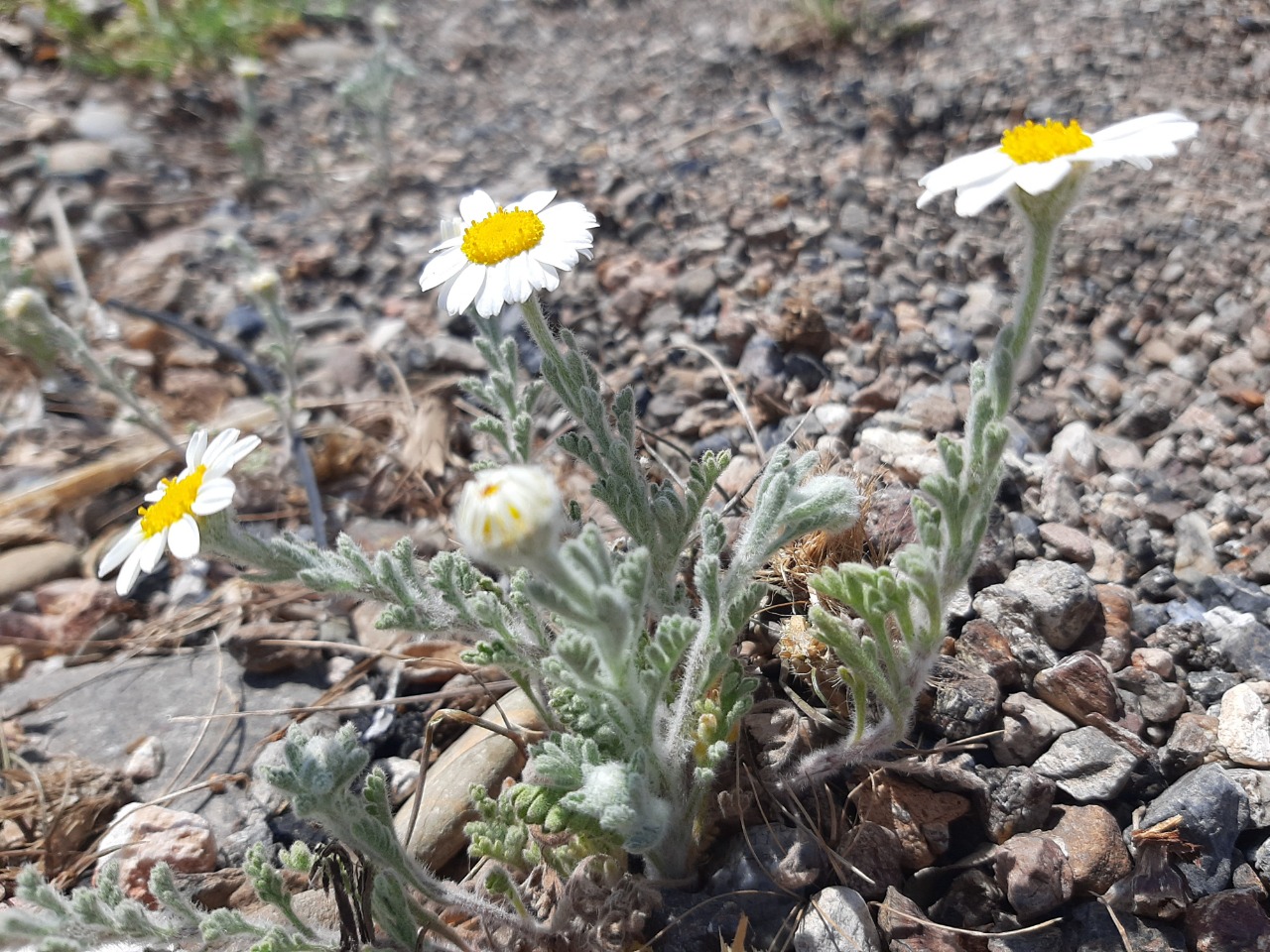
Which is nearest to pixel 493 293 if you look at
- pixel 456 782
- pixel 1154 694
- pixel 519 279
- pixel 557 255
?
pixel 519 279

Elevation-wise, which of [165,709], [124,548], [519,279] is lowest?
[165,709]

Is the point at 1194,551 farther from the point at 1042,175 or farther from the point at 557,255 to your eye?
the point at 557,255

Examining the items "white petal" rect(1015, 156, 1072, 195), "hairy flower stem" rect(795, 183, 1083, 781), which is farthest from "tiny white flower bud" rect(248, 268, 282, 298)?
"white petal" rect(1015, 156, 1072, 195)

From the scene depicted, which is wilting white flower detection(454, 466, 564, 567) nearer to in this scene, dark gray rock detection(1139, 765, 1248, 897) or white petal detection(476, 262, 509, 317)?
white petal detection(476, 262, 509, 317)

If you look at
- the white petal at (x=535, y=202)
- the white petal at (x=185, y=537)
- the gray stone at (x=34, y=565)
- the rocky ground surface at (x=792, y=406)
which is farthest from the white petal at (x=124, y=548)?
the gray stone at (x=34, y=565)

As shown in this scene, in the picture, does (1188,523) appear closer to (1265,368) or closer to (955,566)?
(1265,368)

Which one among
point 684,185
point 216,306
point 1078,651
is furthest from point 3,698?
point 684,185

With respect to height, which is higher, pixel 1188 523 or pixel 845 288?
pixel 845 288

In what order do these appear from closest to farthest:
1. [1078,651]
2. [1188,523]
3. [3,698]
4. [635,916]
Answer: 1. [635,916]
2. [1078,651]
3. [1188,523]
4. [3,698]
